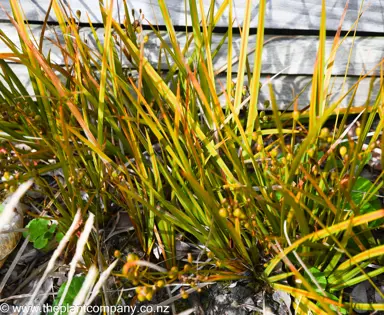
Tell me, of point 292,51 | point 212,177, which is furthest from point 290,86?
point 212,177

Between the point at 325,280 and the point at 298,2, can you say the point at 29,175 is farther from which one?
the point at 298,2

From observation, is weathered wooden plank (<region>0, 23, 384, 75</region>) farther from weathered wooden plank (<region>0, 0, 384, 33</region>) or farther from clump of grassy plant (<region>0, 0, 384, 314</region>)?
clump of grassy plant (<region>0, 0, 384, 314</region>)

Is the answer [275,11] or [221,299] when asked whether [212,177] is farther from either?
[275,11]

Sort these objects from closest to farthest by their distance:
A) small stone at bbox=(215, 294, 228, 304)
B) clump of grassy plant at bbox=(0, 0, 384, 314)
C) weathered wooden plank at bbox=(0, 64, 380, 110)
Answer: clump of grassy plant at bbox=(0, 0, 384, 314) → small stone at bbox=(215, 294, 228, 304) → weathered wooden plank at bbox=(0, 64, 380, 110)

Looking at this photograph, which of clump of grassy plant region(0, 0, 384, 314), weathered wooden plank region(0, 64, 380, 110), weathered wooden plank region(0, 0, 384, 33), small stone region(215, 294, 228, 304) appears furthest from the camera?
weathered wooden plank region(0, 64, 380, 110)

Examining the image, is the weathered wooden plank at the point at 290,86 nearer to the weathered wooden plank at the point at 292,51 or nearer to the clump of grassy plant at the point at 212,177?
the weathered wooden plank at the point at 292,51

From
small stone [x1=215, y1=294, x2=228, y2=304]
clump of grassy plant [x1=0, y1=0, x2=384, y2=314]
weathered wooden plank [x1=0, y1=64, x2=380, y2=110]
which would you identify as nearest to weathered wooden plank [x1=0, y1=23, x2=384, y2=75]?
weathered wooden plank [x1=0, y1=64, x2=380, y2=110]

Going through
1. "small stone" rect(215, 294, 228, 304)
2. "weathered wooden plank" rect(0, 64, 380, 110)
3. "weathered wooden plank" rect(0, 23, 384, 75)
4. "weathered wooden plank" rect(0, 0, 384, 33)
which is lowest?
"small stone" rect(215, 294, 228, 304)

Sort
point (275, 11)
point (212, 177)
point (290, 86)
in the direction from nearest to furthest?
point (212, 177) < point (275, 11) < point (290, 86)

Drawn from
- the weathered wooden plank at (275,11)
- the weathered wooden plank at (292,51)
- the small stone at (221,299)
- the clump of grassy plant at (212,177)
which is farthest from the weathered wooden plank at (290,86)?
the small stone at (221,299)

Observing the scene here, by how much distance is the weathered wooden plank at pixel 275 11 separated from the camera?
164 cm

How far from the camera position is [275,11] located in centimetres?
165

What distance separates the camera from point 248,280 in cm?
122

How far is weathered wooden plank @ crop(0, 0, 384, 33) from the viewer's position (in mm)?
1637
